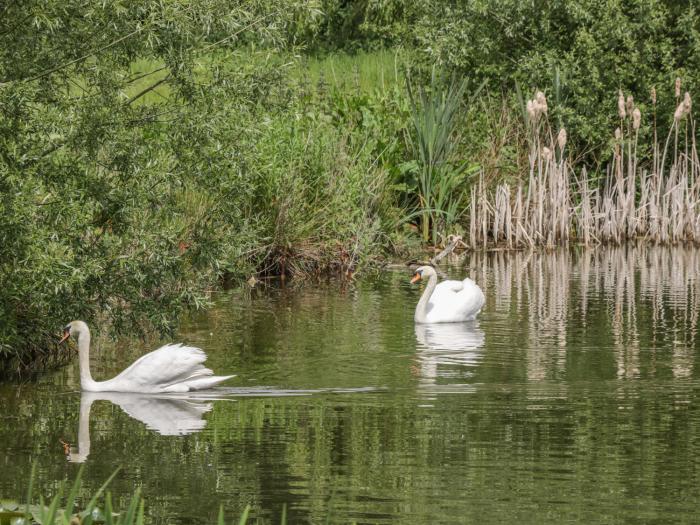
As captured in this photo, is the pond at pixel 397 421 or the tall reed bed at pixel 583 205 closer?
the pond at pixel 397 421

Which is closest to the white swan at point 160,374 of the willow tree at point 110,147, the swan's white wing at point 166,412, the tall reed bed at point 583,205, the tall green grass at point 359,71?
the swan's white wing at point 166,412

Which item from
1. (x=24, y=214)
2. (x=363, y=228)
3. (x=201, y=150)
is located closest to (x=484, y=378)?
(x=201, y=150)

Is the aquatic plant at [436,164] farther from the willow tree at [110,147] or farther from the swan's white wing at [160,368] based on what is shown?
the swan's white wing at [160,368]

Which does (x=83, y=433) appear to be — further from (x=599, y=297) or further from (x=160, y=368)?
(x=599, y=297)

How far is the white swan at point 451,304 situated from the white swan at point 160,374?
4.80 m

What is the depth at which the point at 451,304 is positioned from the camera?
17.2 meters

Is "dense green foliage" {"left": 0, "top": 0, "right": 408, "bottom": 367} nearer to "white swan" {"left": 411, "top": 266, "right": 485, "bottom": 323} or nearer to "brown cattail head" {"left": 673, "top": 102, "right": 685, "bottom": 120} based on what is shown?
"white swan" {"left": 411, "top": 266, "right": 485, "bottom": 323}

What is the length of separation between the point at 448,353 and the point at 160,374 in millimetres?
3389

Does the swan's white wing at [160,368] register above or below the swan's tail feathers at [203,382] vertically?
above

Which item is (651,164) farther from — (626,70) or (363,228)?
(363,228)

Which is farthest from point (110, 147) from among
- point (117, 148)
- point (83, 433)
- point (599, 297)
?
point (599, 297)

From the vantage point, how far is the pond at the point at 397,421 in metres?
8.81

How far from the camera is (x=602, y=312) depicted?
1759 cm

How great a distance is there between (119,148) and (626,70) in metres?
18.4
